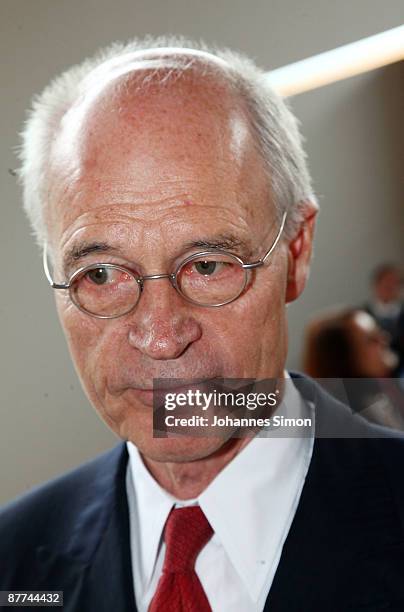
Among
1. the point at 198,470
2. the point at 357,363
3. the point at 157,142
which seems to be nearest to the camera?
the point at 157,142

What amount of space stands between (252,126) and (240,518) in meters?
0.46

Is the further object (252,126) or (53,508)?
(53,508)

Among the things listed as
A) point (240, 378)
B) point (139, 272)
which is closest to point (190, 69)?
point (139, 272)

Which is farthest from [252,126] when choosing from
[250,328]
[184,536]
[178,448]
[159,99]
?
[184,536]

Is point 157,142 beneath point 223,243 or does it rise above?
above

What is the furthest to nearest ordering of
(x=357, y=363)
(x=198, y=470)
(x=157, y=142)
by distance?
(x=357, y=363)
(x=198, y=470)
(x=157, y=142)

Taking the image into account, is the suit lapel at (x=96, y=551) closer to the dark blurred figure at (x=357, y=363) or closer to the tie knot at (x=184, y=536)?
the tie knot at (x=184, y=536)

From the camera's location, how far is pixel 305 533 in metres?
0.80

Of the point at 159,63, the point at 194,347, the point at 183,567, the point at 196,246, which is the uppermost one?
the point at 159,63

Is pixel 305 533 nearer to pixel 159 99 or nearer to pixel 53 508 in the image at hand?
pixel 53 508

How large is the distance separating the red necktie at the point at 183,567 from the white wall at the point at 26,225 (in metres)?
0.33

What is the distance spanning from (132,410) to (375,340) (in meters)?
0.44

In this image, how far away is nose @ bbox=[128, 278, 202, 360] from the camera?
776 millimetres

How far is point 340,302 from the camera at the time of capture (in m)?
1.14
